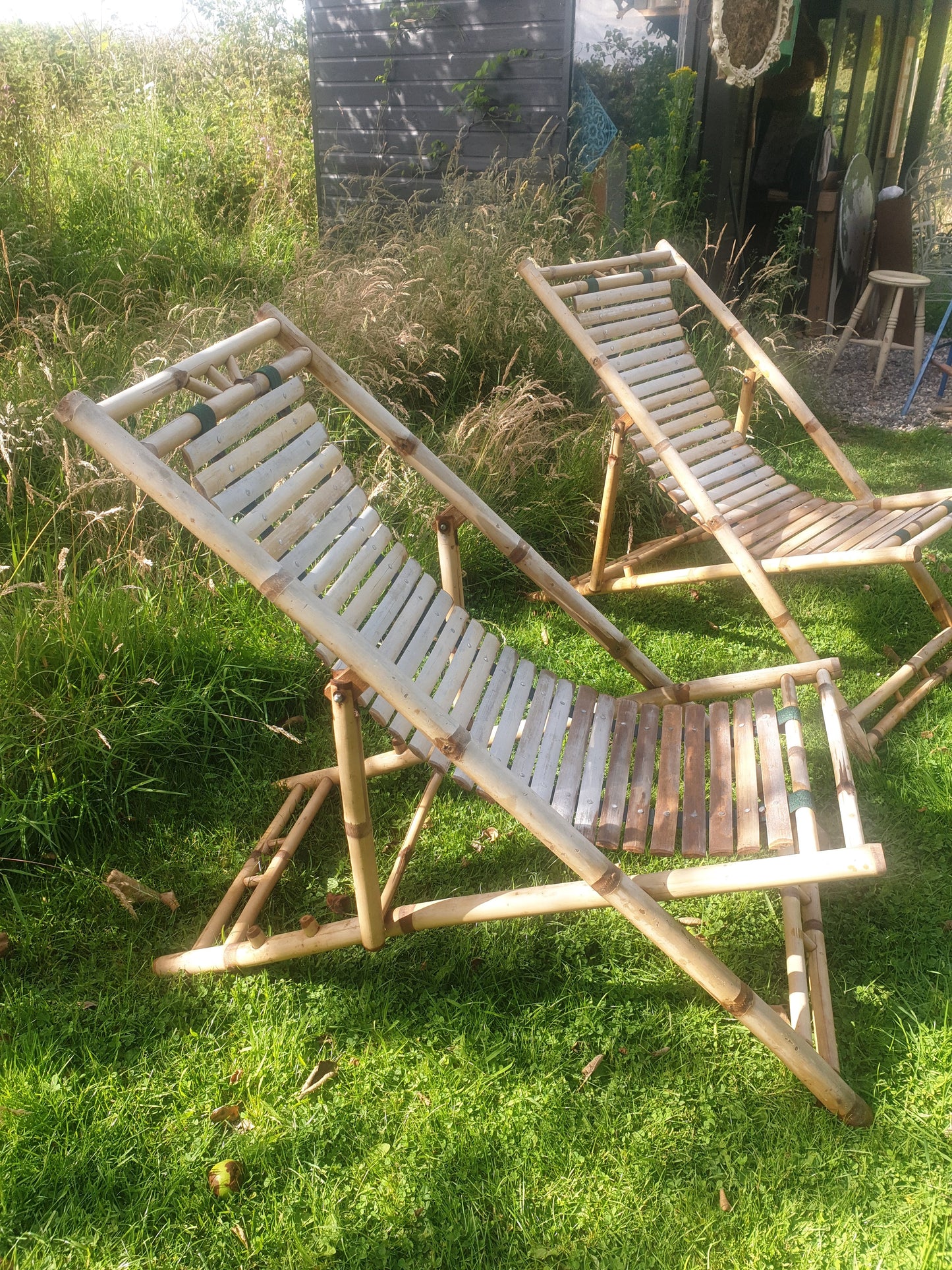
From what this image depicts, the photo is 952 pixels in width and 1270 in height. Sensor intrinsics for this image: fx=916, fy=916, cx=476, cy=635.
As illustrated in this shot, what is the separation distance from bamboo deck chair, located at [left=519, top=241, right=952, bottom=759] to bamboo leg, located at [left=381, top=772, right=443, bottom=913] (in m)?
1.15

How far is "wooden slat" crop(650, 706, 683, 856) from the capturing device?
1763 mm

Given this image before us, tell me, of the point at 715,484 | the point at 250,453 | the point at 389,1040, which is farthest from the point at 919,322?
the point at 389,1040

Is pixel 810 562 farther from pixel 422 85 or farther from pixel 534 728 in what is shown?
pixel 422 85

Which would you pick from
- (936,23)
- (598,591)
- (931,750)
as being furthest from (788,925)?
(936,23)

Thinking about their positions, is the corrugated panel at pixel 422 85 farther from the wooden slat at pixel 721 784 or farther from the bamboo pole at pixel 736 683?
the wooden slat at pixel 721 784

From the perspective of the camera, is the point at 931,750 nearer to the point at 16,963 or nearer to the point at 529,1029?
the point at 529,1029

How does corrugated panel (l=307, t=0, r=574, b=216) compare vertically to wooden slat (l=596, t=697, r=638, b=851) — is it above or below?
above

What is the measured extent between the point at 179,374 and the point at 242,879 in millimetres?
1230

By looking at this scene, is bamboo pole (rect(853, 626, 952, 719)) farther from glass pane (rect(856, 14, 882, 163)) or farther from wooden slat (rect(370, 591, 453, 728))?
glass pane (rect(856, 14, 882, 163))

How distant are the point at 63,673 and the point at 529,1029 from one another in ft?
4.92

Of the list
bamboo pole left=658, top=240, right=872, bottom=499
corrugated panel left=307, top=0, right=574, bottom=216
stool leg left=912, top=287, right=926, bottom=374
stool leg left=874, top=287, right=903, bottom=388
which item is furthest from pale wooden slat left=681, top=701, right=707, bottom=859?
corrugated panel left=307, top=0, right=574, bottom=216

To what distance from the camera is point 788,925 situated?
1.98m

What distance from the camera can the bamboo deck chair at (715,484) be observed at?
9.04ft

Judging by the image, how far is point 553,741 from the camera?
208 centimetres
